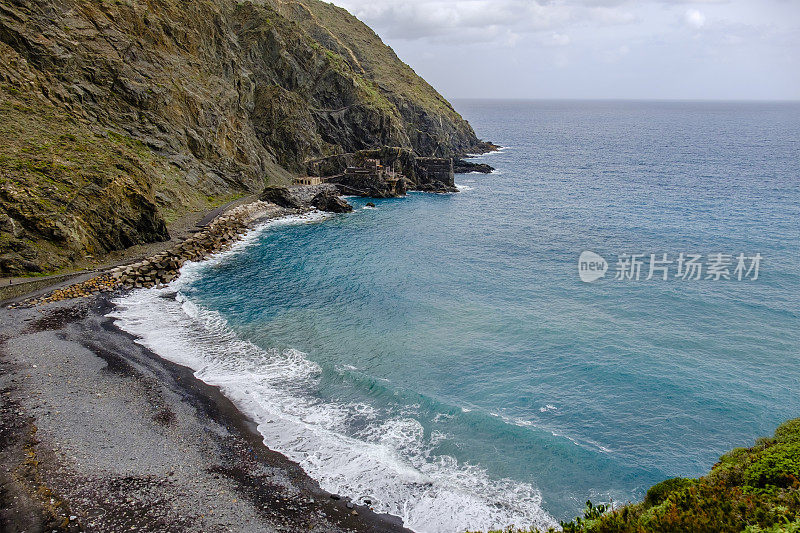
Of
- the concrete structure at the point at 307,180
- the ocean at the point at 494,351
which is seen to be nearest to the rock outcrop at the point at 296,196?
the concrete structure at the point at 307,180

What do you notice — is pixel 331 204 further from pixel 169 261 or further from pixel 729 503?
pixel 729 503

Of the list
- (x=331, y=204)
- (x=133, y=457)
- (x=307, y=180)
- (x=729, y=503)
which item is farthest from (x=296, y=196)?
(x=729, y=503)

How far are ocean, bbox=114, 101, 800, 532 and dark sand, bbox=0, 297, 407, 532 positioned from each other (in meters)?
2.02

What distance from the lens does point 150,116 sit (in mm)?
81688

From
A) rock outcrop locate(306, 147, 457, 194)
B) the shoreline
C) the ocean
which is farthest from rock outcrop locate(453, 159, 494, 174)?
the shoreline

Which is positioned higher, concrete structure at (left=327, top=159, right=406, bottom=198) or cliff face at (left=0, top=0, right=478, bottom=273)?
cliff face at (left=0, top=0, right=478, bottom=273)

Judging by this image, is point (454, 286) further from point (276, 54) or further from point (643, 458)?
point (276, 54)

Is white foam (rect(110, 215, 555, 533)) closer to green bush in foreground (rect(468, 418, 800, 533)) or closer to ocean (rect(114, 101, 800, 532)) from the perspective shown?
ocean (rect(114, 101, 800, 532))

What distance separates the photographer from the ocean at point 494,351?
28.2 m

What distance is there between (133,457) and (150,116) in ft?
229

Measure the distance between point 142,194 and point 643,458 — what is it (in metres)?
59.2

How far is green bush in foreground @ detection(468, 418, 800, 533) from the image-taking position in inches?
615

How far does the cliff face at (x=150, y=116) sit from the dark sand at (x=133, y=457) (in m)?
22.4

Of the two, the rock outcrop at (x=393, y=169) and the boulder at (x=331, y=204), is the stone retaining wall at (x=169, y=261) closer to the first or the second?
the boulder at (x=331, y=204)
